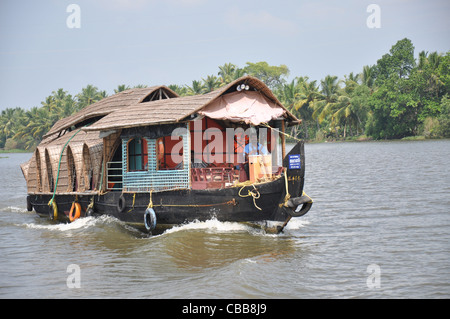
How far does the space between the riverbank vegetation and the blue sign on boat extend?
29569 mm

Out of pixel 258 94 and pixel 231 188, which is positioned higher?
pixel 258 94

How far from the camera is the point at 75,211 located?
1328cm

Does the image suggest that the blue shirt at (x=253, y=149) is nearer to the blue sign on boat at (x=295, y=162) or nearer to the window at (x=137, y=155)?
the blue sign on boat at (x=295, y=162)

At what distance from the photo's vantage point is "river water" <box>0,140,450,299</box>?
7.29 meters

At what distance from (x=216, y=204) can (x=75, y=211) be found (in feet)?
15.6

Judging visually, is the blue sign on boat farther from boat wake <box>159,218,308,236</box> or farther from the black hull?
boat wake <box>159,218,308,236</box>

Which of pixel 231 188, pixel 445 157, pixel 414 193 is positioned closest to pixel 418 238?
pixel 231 188

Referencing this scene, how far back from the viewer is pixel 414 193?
1641 centimetres

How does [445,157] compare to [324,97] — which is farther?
[324,97]

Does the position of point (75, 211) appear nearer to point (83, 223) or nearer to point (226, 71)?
point (83, 223)

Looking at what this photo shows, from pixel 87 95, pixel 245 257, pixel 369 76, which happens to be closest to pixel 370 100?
pixel 369 76
